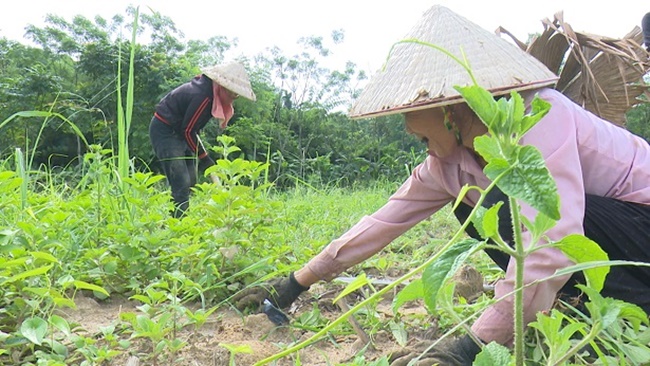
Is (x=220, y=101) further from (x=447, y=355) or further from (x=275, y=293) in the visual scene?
(x=447, y=355)

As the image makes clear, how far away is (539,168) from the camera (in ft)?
1.79

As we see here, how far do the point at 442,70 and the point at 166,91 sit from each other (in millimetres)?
13095

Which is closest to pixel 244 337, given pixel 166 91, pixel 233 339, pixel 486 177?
pixel 233 339

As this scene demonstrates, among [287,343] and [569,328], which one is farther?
[287,343]

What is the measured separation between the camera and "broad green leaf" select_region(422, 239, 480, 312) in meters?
0.59

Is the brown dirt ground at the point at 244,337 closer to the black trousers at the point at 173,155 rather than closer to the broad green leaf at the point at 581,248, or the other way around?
the broad green leaf at the point at 581,248

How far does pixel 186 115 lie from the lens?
15.8ft

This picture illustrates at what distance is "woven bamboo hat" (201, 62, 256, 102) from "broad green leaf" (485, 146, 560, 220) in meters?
4.47

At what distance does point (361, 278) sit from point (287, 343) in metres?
1.04

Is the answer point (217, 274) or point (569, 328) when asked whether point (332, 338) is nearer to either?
point (217, 274)

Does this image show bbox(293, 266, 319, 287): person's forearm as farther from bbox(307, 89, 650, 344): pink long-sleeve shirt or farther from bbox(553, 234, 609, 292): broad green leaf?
bbox(553, 234, 609, 292): broad green leaf

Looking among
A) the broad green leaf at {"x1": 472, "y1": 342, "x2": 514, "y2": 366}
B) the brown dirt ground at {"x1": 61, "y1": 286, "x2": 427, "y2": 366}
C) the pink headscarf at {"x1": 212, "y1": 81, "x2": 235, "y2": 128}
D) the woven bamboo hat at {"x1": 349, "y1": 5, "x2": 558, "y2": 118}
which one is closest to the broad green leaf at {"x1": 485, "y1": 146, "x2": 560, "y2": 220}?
the broad green leaf at {"x1": 472, "y1": 342, "x2": 514, "y2": 366}

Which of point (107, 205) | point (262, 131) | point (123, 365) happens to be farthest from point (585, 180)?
point (262, 131)

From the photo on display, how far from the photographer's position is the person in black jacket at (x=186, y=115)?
4.84 m
